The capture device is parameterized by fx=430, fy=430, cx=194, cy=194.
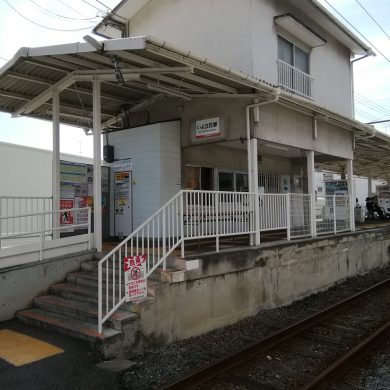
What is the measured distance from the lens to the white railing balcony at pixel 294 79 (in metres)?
12.4

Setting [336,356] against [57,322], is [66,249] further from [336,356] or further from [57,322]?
[336,356]

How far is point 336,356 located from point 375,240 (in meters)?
10.1

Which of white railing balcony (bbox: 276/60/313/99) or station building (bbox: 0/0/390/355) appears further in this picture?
white railing balcony (bbox: 276/60/313/99)

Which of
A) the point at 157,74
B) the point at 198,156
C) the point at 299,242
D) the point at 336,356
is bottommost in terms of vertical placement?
the point at 336,356

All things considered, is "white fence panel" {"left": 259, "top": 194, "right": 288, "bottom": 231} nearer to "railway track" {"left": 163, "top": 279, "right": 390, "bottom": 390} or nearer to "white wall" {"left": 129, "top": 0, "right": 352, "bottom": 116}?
"railway track" {"left": 163, "top": 279, "right": 390, "bottom": 390}

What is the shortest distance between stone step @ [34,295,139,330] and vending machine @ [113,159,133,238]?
12.1ft

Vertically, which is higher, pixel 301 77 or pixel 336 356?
pixel 301 77

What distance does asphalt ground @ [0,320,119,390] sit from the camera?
5.05 meters

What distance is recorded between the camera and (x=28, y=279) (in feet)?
25.2

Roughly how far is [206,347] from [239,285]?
1804 millimetres

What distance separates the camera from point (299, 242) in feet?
35.0

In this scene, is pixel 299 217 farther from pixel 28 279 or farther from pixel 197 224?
pixel 28 279

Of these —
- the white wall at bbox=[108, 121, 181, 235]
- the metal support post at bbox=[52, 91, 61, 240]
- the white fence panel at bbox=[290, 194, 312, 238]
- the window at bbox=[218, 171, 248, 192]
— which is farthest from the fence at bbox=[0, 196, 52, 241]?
the white fence panel at bbox=[290, 194, 312, 238]

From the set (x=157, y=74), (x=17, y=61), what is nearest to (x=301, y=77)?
(x=157, y=74)
